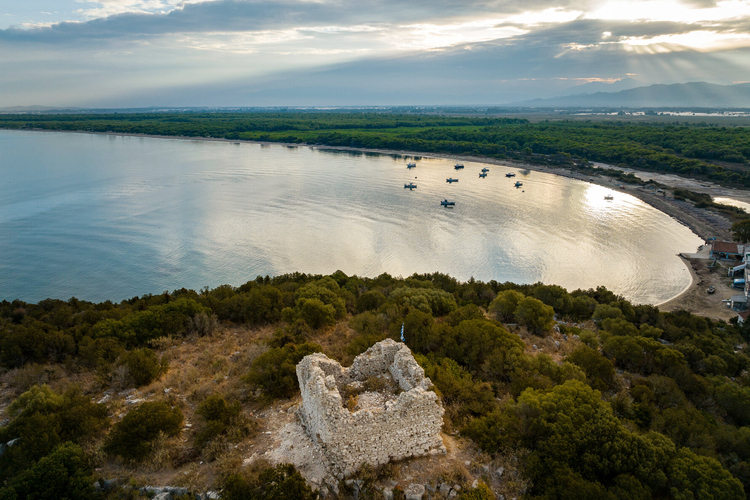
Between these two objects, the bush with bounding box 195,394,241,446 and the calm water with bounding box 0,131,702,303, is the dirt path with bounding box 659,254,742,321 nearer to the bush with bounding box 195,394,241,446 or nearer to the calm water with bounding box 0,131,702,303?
the calm water with bounding box 0,131,702,303

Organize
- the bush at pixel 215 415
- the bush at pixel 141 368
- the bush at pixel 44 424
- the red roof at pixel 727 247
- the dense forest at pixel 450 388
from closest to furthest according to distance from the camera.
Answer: the dense forest at pixel 450 388 < the bush at pixel 44 424 < the bush at pixel 215 415 < the bush at pixel 141 368 < the red roof at pixel 727 247

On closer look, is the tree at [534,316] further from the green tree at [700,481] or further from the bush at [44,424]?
the bush at [44,424]

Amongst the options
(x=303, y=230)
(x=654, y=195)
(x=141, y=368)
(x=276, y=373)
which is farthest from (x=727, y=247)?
(x=141, y=368)

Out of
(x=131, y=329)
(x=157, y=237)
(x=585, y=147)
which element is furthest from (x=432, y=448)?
(x=585, y=147)

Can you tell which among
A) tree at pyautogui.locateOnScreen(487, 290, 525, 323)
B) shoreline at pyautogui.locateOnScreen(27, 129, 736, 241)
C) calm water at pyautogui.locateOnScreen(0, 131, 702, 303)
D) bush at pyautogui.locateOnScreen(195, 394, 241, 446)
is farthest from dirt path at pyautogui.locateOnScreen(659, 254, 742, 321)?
bush at pyautogui.locateOnScreen(195, 394, 241, 446)

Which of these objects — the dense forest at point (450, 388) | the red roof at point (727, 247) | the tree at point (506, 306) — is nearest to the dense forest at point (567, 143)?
the red roof at point (727, 247)
